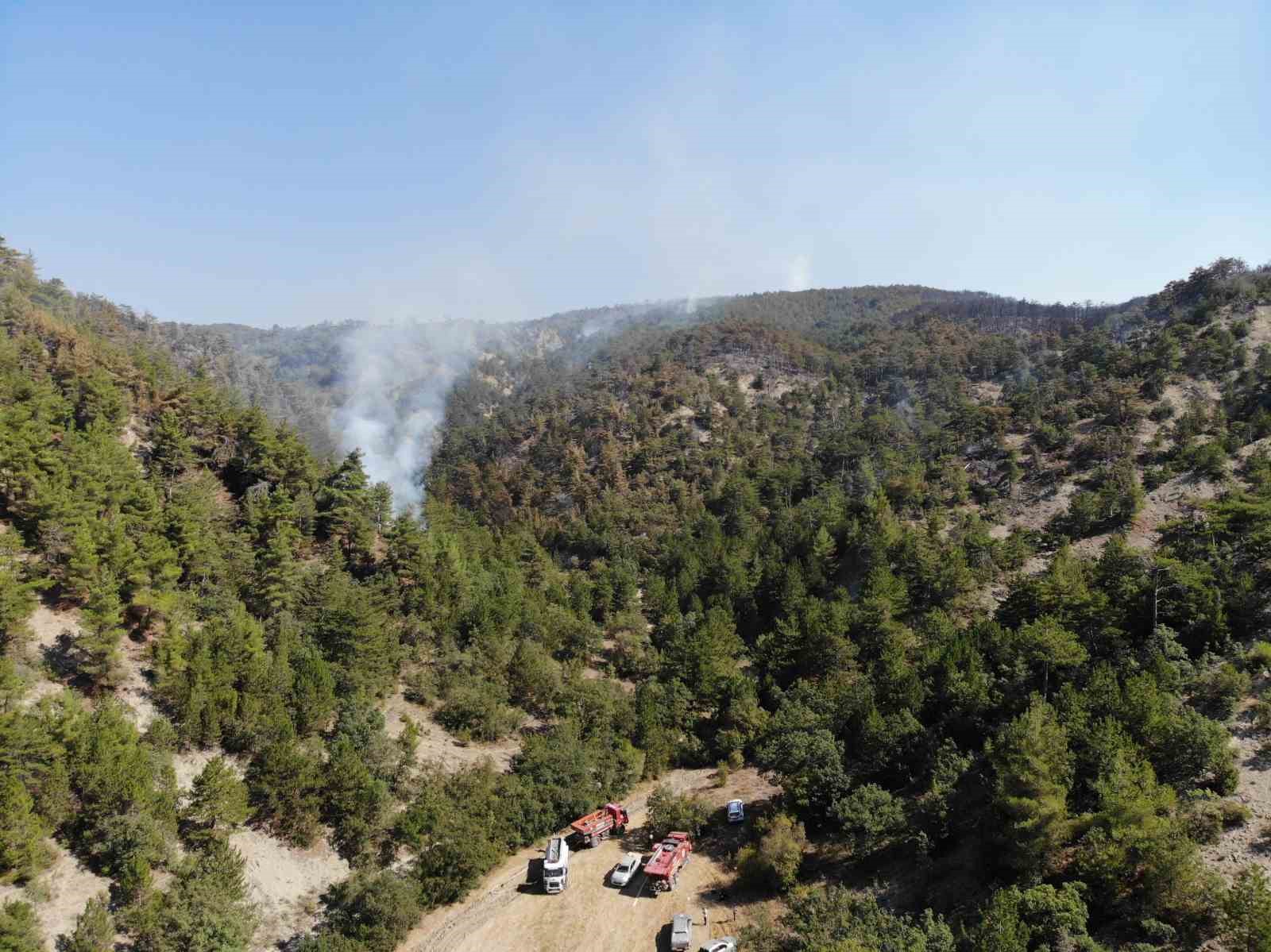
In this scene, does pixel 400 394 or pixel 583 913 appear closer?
pixel 583 913

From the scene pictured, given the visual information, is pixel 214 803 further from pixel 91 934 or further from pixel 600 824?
pixel 600 824

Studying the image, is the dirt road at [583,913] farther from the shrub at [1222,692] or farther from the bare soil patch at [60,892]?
the shrub at [1222,692]

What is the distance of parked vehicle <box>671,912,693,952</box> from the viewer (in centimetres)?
2702

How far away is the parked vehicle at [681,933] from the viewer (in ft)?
88.6

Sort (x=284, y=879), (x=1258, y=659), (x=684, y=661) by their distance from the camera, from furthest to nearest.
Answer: (x=684, y=661) → (x=1258, y=659) → (x=284, y=879)

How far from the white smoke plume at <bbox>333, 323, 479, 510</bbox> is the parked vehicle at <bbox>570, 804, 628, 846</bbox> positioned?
58783 mm

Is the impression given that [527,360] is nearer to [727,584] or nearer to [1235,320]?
[727,584]

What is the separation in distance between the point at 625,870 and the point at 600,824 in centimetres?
434

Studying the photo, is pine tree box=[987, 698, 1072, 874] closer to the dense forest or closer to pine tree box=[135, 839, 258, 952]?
the dense forest

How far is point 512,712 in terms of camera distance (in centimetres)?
4469

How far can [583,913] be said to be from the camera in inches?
1197

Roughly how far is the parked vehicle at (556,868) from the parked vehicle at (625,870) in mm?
2243

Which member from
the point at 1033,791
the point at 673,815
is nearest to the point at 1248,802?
the point at 1033,791

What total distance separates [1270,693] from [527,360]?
150470mm
